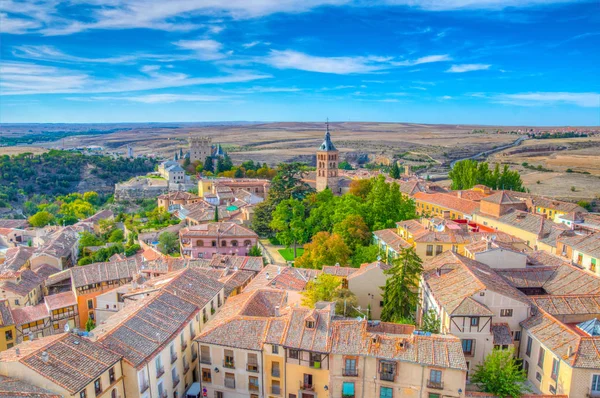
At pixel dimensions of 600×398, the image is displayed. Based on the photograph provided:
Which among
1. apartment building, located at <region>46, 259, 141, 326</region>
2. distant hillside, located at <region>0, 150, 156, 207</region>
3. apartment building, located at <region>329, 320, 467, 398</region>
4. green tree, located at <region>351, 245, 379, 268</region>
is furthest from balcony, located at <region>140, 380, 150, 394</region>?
distant hillside, located at <region>0, 150, 156, 207</region>

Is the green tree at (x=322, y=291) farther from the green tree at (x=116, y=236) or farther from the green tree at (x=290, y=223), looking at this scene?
the green tree at (x=116, y=236)

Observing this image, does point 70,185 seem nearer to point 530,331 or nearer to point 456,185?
point 456,185

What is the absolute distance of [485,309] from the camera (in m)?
27.2

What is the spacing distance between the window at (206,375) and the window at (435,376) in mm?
12896

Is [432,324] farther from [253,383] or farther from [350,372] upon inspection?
[253,383]

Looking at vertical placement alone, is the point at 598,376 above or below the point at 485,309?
below

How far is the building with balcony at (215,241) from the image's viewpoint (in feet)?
176

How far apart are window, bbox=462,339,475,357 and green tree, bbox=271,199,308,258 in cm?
2959

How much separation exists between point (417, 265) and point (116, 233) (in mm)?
53468

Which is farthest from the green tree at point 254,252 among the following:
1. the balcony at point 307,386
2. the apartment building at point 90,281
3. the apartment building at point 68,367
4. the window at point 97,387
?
the window at point 97,387

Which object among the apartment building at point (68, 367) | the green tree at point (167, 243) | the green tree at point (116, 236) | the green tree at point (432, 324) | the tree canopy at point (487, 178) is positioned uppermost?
the tree canopy at point (487, 178)

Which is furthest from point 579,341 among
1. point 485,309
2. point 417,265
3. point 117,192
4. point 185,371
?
point 117,192

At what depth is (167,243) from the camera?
58125 millimetres

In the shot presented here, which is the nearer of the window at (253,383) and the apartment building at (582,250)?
the window at (253,383)
